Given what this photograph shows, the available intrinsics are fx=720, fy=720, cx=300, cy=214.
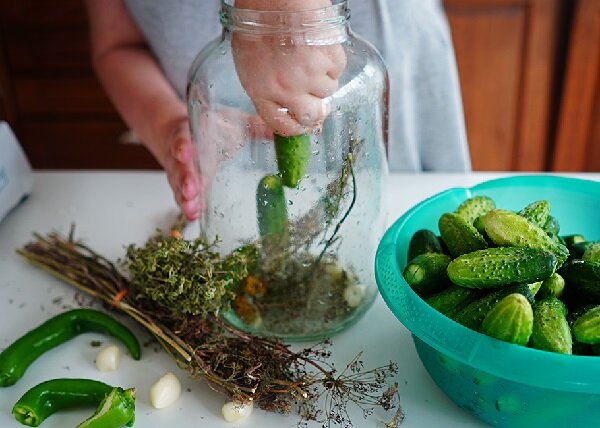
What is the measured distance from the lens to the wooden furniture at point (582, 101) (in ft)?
6.29

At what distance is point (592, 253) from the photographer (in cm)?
70

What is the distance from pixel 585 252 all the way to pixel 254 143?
35 cm

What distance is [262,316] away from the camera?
0.81 m

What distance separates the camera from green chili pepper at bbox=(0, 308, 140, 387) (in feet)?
2.48

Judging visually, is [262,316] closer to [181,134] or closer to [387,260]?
[387,260]

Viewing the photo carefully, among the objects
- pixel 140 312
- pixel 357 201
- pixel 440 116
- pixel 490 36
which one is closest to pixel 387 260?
pixel 357 201

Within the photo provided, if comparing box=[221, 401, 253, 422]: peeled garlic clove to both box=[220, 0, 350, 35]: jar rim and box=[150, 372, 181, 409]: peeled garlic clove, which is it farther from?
box=[220, 0, 350, 35]: jar rim

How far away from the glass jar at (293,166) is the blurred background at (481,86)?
1.26 meters

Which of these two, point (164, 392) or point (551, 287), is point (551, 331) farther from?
point (164, 392)

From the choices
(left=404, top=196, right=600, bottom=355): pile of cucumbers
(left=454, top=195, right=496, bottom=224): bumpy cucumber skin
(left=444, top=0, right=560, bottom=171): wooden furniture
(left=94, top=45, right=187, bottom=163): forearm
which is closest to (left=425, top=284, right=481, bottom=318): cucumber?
(left=404, top=196, right=600, bottom=355): pile of cucumbers

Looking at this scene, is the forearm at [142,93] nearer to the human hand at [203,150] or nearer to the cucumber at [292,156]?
the human hand at [203,150]

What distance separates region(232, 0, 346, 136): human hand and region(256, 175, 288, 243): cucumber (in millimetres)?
64

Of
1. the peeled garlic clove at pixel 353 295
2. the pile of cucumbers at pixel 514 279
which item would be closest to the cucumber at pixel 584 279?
the pile of cucumbers at pixel 514 279

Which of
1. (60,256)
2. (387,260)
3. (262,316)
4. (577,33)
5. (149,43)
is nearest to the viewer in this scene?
(387,260)
